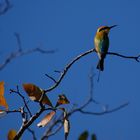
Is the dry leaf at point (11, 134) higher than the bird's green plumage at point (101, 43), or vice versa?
the bird's green plumage at point (101, 43)

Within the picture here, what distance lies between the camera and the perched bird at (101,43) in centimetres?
285

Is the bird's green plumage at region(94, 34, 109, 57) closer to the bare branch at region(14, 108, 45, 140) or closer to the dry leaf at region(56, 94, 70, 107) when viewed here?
the dry leaf at region(56, 94, 70, 107)

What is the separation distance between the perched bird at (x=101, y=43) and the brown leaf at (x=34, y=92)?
0.92 meters

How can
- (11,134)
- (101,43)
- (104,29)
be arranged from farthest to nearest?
(104,29)
(101,43)
(11,134)

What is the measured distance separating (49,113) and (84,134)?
0.33 m

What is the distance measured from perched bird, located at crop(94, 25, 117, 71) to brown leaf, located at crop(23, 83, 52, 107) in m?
0.92

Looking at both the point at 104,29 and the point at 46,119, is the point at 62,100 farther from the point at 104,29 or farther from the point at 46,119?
the point at 104,29

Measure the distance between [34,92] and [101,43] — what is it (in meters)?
1.55

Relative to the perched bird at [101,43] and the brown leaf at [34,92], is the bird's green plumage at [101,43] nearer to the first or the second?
the perched bird at [101,43]

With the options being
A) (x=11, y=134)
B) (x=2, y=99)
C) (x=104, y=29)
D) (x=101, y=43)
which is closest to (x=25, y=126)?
(x=11, y=134)

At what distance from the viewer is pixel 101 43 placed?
10.2ft

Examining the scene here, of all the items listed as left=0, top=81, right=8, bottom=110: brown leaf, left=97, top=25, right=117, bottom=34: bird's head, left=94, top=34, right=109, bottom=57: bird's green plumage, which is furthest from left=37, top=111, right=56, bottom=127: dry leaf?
left=97, top=25, right=117, bottom=34: bird's head

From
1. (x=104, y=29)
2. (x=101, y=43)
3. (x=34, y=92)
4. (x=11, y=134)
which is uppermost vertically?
(x=104, y=29)

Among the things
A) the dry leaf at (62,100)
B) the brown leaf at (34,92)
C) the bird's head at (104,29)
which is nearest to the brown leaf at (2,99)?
the brown leaf at (34,92)
